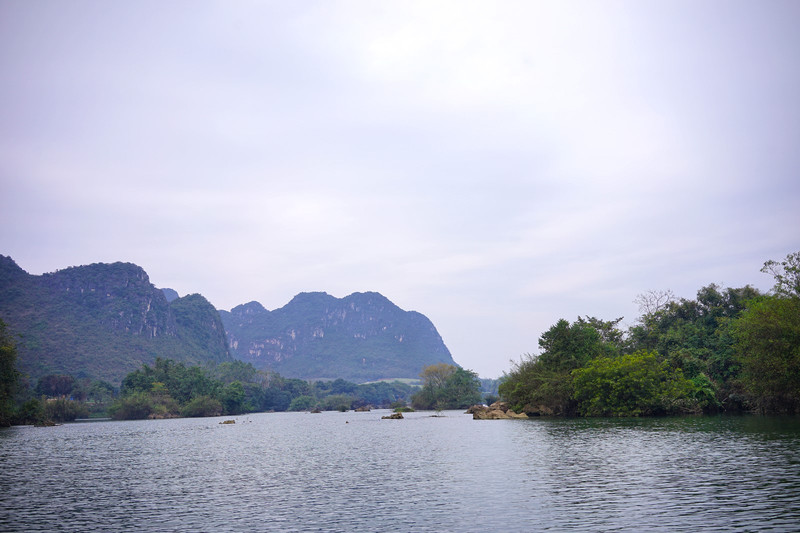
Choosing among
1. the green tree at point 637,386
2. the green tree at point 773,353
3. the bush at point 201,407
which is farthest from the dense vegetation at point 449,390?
the green tree at point 773,353

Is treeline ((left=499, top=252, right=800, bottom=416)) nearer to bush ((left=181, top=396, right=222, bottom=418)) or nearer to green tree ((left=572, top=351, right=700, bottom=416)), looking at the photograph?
green tree ((left=572, top=351, right=700, bottom=416))

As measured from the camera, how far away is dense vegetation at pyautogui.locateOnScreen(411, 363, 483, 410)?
176m

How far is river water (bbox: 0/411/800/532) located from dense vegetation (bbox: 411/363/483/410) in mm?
128492

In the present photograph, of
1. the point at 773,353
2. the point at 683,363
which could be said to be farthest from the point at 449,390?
the point at 773,353

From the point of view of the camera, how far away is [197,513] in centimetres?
2330

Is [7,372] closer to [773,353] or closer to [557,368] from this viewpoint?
[557,368]

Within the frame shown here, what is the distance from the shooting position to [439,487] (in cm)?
2783

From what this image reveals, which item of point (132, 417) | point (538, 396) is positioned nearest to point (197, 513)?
point (538, 396)

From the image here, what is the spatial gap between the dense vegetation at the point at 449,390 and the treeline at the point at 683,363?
234ft

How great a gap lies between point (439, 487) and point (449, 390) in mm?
152728

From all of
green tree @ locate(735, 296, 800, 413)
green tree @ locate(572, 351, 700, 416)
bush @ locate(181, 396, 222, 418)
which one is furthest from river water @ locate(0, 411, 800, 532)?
bush @ locate(181, 396, 222, 418)

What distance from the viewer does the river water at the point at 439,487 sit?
20.1 m

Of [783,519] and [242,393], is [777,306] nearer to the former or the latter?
[783,519]

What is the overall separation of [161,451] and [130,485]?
2285 centimetres
